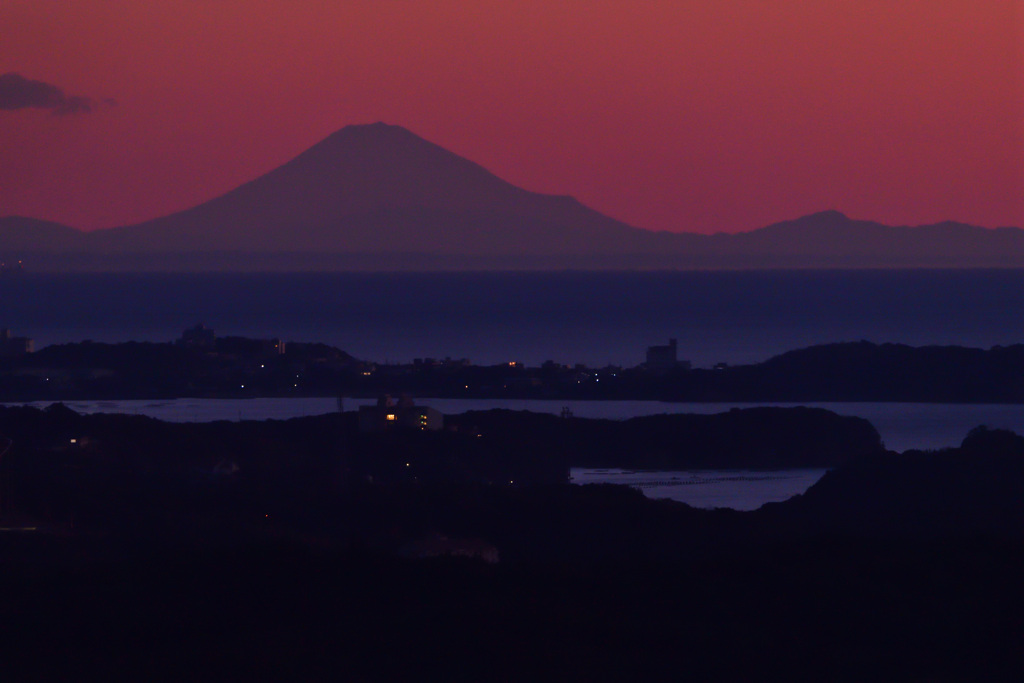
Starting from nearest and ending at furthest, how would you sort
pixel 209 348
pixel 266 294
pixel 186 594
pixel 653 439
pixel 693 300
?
pixel 186 594
pixel 653 439
pixel 209 348
pixel 693 300
pixel 266 294

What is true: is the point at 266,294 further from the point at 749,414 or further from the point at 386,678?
the point at 386,678

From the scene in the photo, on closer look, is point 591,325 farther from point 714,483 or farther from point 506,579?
point 506,579

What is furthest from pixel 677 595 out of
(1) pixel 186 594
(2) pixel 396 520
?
(2) pixel 396 520

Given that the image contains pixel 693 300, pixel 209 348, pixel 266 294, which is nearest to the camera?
pixel 209 348

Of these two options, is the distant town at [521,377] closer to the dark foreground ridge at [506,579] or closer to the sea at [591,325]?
the sea at [591,325]

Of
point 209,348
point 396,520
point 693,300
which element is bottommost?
point 396,520

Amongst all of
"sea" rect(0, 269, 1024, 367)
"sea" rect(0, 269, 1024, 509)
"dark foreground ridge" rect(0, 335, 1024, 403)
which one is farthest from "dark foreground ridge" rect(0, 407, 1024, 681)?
"sea" rect(0, 269, 1024, 367)
